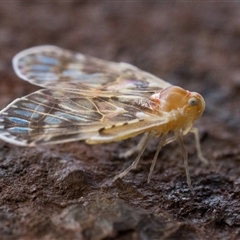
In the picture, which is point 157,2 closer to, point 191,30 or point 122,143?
point 191,30

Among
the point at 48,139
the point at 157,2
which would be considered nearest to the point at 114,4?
the point at 157,2

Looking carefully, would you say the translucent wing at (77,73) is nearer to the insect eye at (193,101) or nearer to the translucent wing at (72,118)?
the translucent wing at (72,118)

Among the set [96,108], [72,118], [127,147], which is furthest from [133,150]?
[72,118]

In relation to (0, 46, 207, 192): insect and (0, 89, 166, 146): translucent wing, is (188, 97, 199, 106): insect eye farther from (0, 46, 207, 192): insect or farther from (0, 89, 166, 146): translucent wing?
(0, 89, 166, 146): translucent wing

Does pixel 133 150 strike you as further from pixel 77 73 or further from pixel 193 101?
pixel 77 73

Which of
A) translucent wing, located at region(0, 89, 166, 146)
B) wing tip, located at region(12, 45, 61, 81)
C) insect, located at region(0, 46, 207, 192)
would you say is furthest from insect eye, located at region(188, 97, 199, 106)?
wing tip, located at region(12, 45, 61, 81)

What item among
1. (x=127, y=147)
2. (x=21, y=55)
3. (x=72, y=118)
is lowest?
(x=127, y=147)
